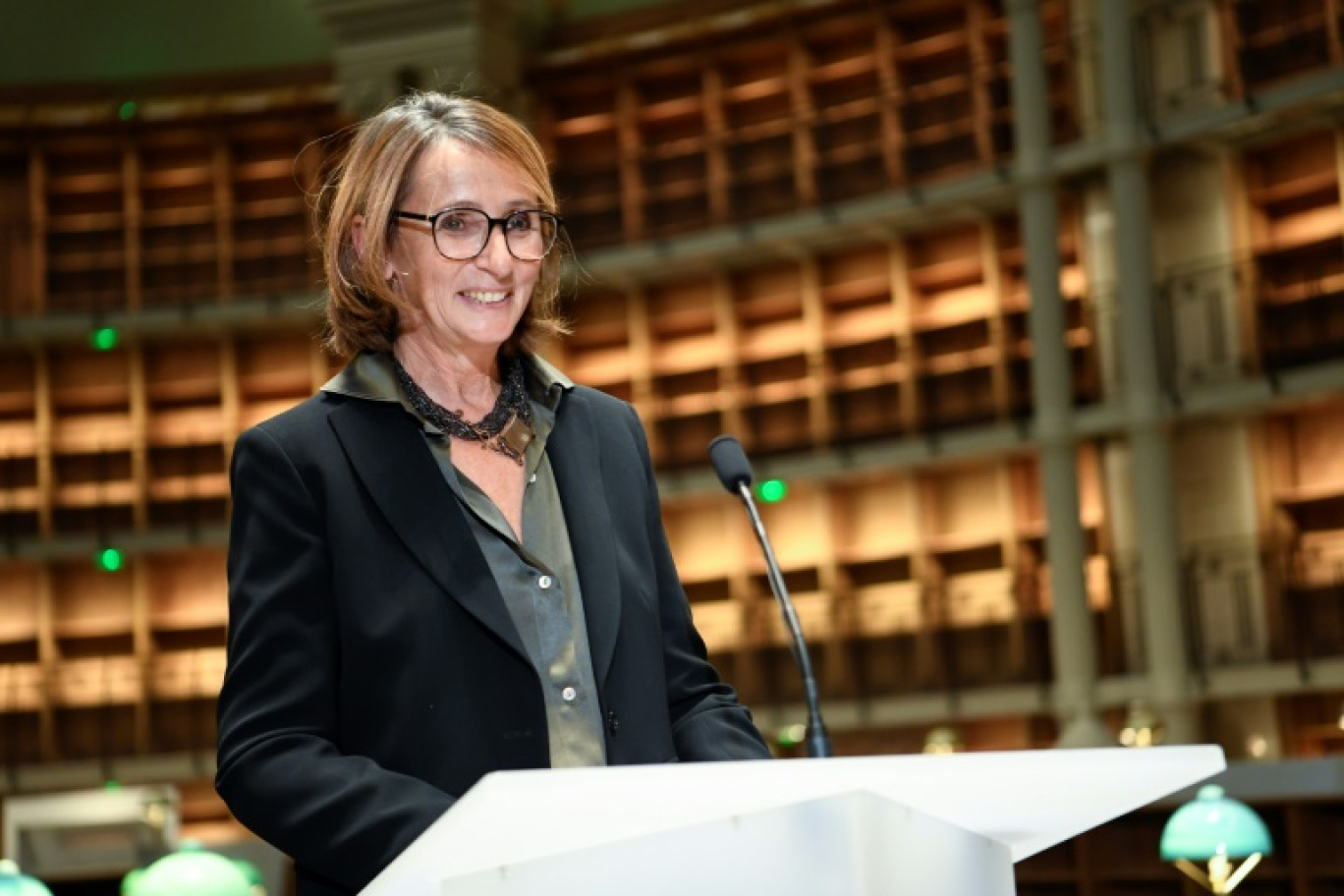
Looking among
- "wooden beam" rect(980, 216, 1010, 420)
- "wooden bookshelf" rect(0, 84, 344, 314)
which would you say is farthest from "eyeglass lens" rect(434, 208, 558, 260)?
"wooden bookshelf" rect(0, 84, 344, 314)

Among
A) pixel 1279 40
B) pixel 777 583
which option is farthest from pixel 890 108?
pixel 777 583

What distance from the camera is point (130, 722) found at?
14.8 meters

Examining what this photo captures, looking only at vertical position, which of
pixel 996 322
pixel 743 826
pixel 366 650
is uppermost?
pixel 996 322

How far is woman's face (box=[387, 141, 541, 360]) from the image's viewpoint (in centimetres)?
153

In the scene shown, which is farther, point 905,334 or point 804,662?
point 905,334

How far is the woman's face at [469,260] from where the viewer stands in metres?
1.53

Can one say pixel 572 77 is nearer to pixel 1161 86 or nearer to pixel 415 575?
pixel 1161 86

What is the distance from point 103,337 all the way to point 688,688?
1389 cm

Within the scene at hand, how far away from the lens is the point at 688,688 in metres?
1.64

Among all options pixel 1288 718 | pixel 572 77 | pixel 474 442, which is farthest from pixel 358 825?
pixel 572 77

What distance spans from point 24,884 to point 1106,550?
8.74 metres

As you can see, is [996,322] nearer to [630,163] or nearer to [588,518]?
[630,163]

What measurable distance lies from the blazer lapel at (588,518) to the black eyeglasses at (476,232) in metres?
0.16

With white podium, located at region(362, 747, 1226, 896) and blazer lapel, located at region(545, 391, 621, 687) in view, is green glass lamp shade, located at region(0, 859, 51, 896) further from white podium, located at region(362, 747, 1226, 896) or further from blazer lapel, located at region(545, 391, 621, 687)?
white podium, located at region(362, 747, 1226, 896)
